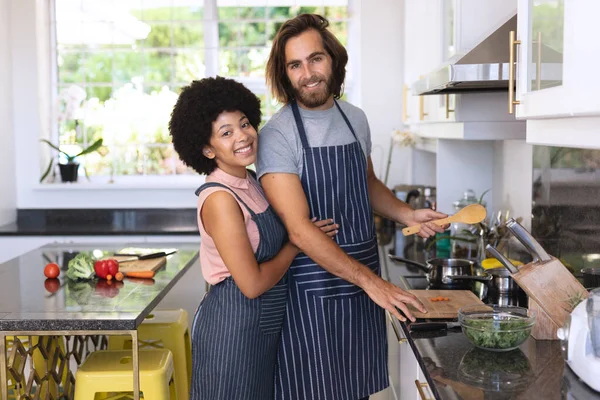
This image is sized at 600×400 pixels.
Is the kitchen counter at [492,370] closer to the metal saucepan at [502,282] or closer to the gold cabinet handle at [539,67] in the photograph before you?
the metal saucepan at [502,282]

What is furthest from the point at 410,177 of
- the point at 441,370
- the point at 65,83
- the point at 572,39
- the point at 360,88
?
the point at 572,39

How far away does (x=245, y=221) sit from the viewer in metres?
2.27

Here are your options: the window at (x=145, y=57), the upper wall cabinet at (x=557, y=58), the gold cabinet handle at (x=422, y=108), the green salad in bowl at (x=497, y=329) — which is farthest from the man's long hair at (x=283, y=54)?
the window at (x=145, y=57)

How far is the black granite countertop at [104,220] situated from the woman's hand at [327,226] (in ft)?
9.17

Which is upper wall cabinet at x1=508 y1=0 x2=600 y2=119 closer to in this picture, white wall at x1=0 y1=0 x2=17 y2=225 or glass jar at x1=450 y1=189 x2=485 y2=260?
glass jar at x1=450 y1=189 x2=485 y2=260

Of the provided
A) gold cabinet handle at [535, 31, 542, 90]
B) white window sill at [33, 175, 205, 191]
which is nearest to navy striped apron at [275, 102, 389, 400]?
gold cabinet handle at [535, 31, 542, 90]

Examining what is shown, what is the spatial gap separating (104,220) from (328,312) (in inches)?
128

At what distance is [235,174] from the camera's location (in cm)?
233

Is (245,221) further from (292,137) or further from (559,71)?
(559,71)

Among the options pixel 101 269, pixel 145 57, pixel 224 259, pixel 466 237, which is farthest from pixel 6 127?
pixel 224 259

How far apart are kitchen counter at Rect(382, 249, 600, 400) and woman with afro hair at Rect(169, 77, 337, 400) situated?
430 millimetres

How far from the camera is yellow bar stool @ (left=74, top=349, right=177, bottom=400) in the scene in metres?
2.90

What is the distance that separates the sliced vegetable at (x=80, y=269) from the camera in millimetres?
3340

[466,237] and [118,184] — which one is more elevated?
[118,184]
